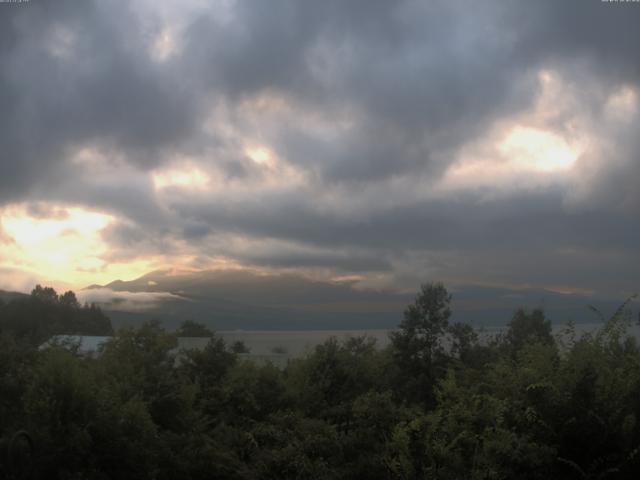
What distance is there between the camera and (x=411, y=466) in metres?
10.4

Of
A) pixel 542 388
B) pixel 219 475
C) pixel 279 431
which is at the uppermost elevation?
pixel 542 388

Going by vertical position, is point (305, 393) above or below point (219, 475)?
above

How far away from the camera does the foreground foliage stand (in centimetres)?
1009

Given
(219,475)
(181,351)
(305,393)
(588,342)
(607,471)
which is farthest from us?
(181,351)

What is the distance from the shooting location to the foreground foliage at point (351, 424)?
10.1m

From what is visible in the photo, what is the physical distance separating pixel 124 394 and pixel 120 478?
3.33m

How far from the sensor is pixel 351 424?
14766mm

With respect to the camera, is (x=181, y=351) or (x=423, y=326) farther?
(x=423, y=326)

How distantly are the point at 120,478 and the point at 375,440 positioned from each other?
15.6 ft

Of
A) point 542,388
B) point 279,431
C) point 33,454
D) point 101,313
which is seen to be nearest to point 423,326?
point 279,431

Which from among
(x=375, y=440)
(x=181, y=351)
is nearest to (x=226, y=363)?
(x=181, y=351)

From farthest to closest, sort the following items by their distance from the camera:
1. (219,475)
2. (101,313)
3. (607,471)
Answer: (101,313), (219,475), (607,471)

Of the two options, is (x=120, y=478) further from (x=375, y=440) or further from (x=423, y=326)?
(x=423, y=326)

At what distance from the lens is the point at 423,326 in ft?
98.8
